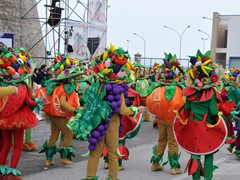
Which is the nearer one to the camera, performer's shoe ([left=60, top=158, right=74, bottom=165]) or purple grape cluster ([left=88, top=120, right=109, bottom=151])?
purple grape cluster ([left=88, top=120, right=109, bottom=151])

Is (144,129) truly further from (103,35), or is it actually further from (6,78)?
(103,35)

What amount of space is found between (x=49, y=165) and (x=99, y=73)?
273 centimetres

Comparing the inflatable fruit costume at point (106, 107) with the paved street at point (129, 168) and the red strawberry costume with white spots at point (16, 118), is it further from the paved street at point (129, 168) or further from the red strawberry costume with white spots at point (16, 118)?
the paved street at point (129, 168)

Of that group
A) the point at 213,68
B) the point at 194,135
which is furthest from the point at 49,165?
the point at 213,68

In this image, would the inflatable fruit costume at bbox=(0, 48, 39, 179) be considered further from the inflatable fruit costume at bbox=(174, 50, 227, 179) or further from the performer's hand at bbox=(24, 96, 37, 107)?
the inflatable fruit costume at bbox=(174, 50, 227, 179)

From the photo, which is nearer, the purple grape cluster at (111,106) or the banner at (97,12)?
the purple grape cluster at (111,106)

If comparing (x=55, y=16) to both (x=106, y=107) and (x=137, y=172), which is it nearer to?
(x=137, y=172)

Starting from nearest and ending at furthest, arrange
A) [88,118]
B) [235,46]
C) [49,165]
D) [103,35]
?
[88,118] < [49,165] < [103,35] < [235,46]

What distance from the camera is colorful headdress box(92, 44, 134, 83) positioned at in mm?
5512

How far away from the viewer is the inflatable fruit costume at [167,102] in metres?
6.95

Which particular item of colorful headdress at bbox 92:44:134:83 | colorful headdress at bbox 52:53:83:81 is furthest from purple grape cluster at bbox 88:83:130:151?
colorful headdress at bbox 52:53:83:81

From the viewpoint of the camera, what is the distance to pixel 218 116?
5.72 meters

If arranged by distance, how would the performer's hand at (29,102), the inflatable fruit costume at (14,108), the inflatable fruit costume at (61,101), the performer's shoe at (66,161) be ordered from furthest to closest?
the performer's shoe at (66,161) → the inflatable fruit costume at (61,101) → the performer's hand at (29,102) → the inflatable fruit costume at (14,108)

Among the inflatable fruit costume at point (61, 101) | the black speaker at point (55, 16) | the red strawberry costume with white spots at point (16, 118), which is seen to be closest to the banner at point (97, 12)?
the black speaker at point (55, 16)
